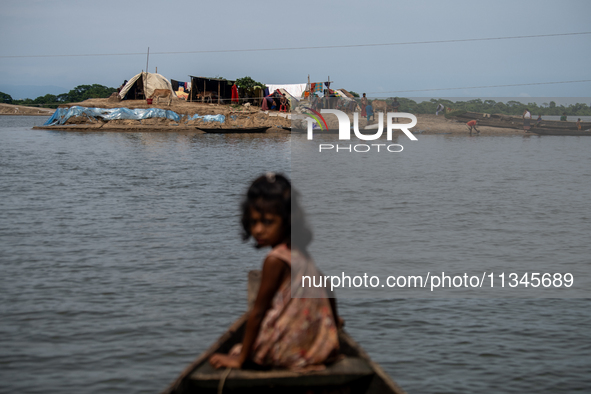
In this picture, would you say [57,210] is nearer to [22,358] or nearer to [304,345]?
[22,358]

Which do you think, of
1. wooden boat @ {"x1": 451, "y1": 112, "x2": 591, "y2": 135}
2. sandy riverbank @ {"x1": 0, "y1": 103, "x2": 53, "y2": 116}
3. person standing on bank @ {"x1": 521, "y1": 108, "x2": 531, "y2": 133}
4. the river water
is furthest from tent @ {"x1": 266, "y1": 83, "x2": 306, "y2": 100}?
sandy riverbank @ {"x1": 0, "y1": 103, "x2": 53, "y2": 116}

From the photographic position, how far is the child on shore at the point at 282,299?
8.80ft

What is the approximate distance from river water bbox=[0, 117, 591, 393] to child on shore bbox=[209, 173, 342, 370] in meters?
1.50

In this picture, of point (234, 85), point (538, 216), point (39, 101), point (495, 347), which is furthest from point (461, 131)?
point (39, 101)

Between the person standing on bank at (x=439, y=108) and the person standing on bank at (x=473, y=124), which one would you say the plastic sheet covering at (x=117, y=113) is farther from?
the person standing on bank at (x=473, y=124)

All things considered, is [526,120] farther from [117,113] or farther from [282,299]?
[282,299]

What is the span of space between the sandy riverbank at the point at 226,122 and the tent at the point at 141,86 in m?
1.45

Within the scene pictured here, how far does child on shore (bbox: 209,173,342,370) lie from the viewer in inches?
106

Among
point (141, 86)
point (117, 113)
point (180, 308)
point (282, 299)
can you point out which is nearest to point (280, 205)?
point (282, 299)

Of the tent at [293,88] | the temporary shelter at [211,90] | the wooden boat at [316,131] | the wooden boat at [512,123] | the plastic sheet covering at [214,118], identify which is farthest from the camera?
the tent at [293,88]

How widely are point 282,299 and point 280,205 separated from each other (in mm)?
446

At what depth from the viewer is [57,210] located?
422 inches

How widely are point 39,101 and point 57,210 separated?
9452 centimetres

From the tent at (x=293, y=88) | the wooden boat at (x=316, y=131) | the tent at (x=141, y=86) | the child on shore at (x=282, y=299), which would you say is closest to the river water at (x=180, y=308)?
the child on shore at (x=282, y=299)
